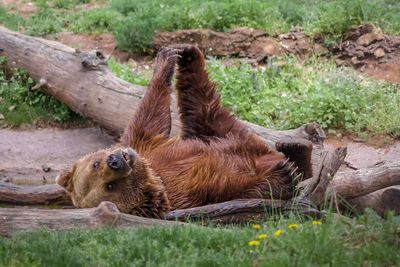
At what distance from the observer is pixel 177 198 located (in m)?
6.80

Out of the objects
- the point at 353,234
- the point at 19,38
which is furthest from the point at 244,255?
the point at 19,38

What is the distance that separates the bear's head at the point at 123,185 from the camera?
6539mm

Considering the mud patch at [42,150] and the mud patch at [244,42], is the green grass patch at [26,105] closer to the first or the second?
the mud patch at [42,150]

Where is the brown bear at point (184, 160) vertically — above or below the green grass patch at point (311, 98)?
above

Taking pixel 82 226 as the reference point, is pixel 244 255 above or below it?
above

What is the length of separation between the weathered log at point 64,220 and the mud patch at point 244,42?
678 centimetres

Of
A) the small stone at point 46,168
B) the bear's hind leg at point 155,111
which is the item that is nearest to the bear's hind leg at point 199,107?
the bear's hind leg at point 155,111

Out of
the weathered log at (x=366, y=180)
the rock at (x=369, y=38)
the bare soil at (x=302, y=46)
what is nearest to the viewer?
the weathered log at (x=366, y=180)

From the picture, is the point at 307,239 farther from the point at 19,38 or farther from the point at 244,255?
the point at 19,38

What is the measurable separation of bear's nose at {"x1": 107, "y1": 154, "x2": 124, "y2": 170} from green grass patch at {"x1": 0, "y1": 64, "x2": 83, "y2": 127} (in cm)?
408

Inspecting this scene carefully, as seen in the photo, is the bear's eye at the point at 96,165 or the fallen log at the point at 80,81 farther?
the fallen log at the point at 80,81

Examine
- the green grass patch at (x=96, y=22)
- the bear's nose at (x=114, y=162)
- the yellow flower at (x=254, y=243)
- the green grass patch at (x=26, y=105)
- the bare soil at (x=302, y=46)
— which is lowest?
the green grass patch at (x=26, y=105)

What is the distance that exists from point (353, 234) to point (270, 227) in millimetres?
615

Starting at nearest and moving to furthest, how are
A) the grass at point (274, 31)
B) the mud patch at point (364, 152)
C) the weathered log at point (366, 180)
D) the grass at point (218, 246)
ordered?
1. the grass at point (218, 246)
2. the weathered log at point (366, 180)
3. the mud patch at point (364, 152)
4. the grass at point (274, 31)
